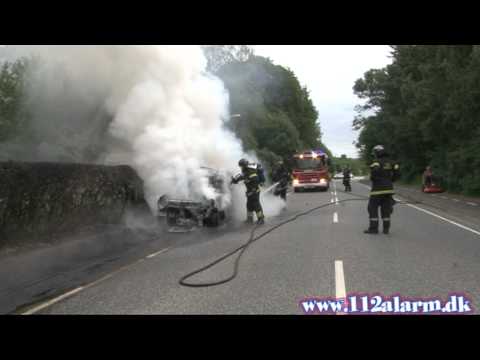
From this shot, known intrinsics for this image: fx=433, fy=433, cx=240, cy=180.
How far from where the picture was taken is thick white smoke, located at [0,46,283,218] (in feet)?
34.8

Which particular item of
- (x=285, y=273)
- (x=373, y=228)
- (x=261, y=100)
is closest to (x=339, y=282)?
(x=285, y=273)

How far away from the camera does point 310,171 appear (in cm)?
2500

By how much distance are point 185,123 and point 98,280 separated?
6.49 meters

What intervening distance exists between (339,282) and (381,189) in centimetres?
428

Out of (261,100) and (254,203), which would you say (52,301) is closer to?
(254,203)

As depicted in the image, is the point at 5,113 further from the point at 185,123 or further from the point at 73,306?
the point at 73,306

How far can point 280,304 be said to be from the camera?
4285mm

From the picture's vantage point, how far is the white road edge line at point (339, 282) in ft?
15.0

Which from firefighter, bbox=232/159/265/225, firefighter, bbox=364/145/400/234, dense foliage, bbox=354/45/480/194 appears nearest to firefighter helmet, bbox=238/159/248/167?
firefighter, bbox=232/159/265/225

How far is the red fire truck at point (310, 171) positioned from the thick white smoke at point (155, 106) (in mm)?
11791

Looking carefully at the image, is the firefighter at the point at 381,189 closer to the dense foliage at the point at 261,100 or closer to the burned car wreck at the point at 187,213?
the burned car wreck at the point at 187,213

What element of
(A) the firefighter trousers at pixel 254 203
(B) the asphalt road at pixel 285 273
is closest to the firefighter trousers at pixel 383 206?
(B) the asphalt road at pixel 285 273

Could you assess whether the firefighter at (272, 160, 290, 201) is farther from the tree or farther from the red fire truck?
the tree
